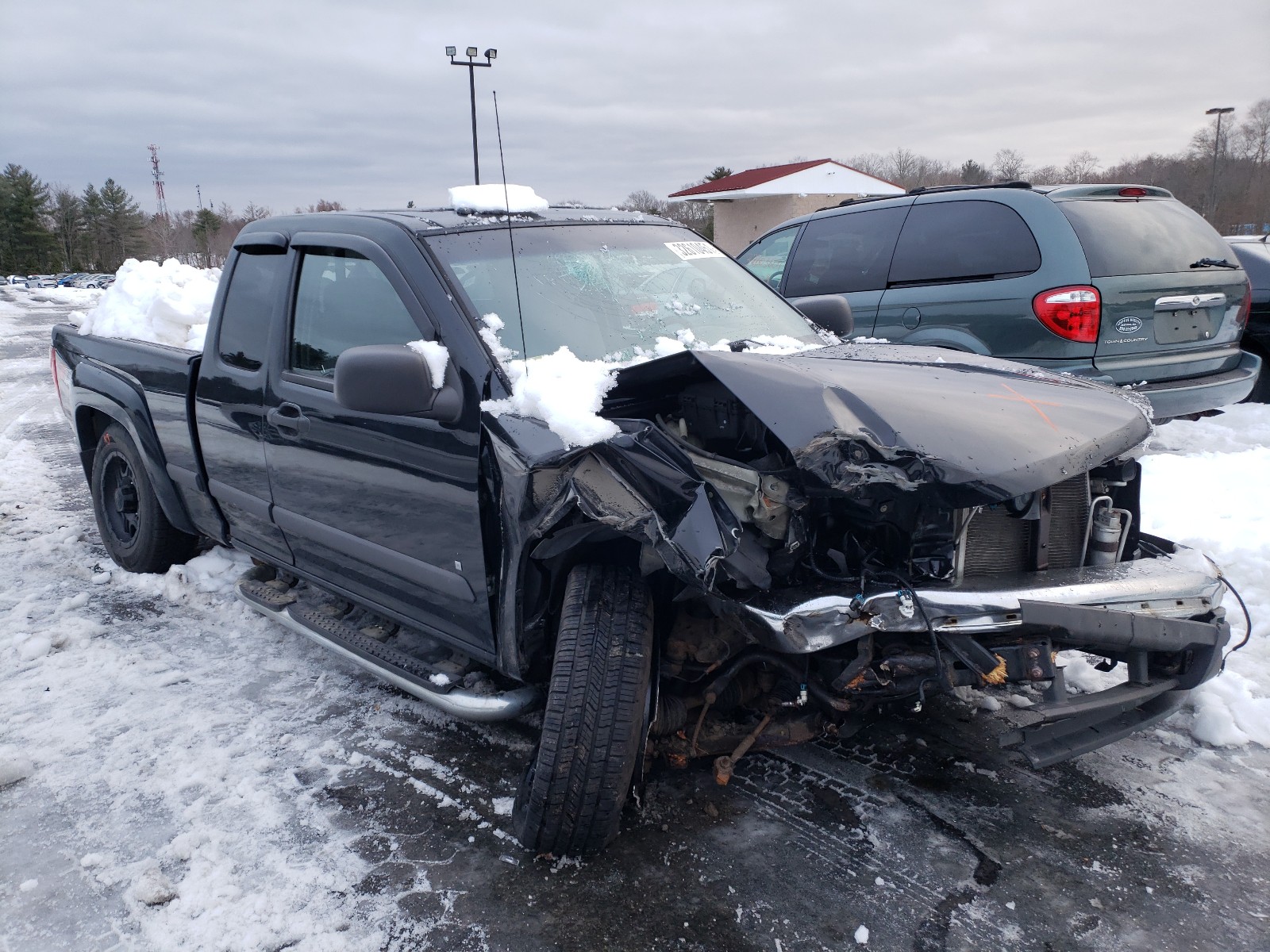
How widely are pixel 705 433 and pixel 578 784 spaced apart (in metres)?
1.07

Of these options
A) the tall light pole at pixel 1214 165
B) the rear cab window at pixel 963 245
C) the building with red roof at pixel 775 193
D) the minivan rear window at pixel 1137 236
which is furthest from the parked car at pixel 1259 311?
the tall light pole at pixel 1214 165

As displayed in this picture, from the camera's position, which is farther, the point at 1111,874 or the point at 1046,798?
the point at 1046,798

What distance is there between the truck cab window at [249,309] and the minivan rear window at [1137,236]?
174 inches

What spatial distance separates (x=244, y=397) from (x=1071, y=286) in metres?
4.48

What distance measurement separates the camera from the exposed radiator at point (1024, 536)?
253 cm

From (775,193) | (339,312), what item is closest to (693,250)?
(339,312)

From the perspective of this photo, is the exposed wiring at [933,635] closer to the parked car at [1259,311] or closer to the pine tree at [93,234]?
the parked car at [1259,311]

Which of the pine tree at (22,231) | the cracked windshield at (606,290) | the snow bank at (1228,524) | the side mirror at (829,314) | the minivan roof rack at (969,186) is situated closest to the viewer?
the cracked windshield at (606,290)

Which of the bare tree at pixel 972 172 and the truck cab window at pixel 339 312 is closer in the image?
the truck cab window at pixel 339 312

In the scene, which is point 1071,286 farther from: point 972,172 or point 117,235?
point 117,235

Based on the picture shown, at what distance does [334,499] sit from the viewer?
10.7 feet

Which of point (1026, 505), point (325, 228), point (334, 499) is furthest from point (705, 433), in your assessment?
point (325, 228)

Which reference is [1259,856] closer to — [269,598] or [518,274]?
[518,274]

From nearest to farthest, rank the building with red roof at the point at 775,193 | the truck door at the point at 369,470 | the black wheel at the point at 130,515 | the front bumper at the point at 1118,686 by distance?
the front bumper at the point at 1118,686 → the truck door at the point at 369,470 → the black wheel at the point at 130,515 → the building with red roof at the point at 775,193
